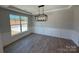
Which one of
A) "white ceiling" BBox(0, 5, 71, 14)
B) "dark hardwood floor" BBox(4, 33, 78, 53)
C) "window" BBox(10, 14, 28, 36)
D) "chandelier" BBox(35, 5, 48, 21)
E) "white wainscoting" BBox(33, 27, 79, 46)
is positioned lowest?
"dark hardwood floor" BBox(4, 33, 78, 53)

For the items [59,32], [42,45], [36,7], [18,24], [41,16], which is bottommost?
[42,45]

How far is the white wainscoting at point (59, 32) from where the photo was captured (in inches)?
48.8

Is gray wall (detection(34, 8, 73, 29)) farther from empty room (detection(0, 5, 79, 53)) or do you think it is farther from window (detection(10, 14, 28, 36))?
window (detection(10, 14, 28, 36))

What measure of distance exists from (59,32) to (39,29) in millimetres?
329

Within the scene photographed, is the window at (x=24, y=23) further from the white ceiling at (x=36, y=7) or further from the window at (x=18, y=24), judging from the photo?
the white ceiling at (x=36, y=7)

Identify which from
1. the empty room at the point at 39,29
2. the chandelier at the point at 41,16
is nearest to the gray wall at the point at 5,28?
the empty room at the point at 39,29

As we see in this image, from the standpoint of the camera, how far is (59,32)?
51.5 inches

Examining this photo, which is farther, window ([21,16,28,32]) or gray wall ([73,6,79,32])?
window ([21,16,28,32])

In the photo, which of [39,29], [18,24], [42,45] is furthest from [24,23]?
[42,45]

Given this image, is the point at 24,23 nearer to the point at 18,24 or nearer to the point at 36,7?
the point at 18,24

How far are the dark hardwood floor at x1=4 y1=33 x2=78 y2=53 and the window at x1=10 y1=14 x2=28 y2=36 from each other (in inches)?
6.0

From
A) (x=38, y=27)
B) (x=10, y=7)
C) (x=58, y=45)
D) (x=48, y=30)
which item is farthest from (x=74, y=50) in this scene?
(x=10, y=7)

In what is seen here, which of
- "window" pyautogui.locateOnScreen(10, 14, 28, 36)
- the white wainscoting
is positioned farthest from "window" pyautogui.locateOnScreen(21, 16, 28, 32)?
the white wainscoting

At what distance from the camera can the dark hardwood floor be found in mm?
1233
